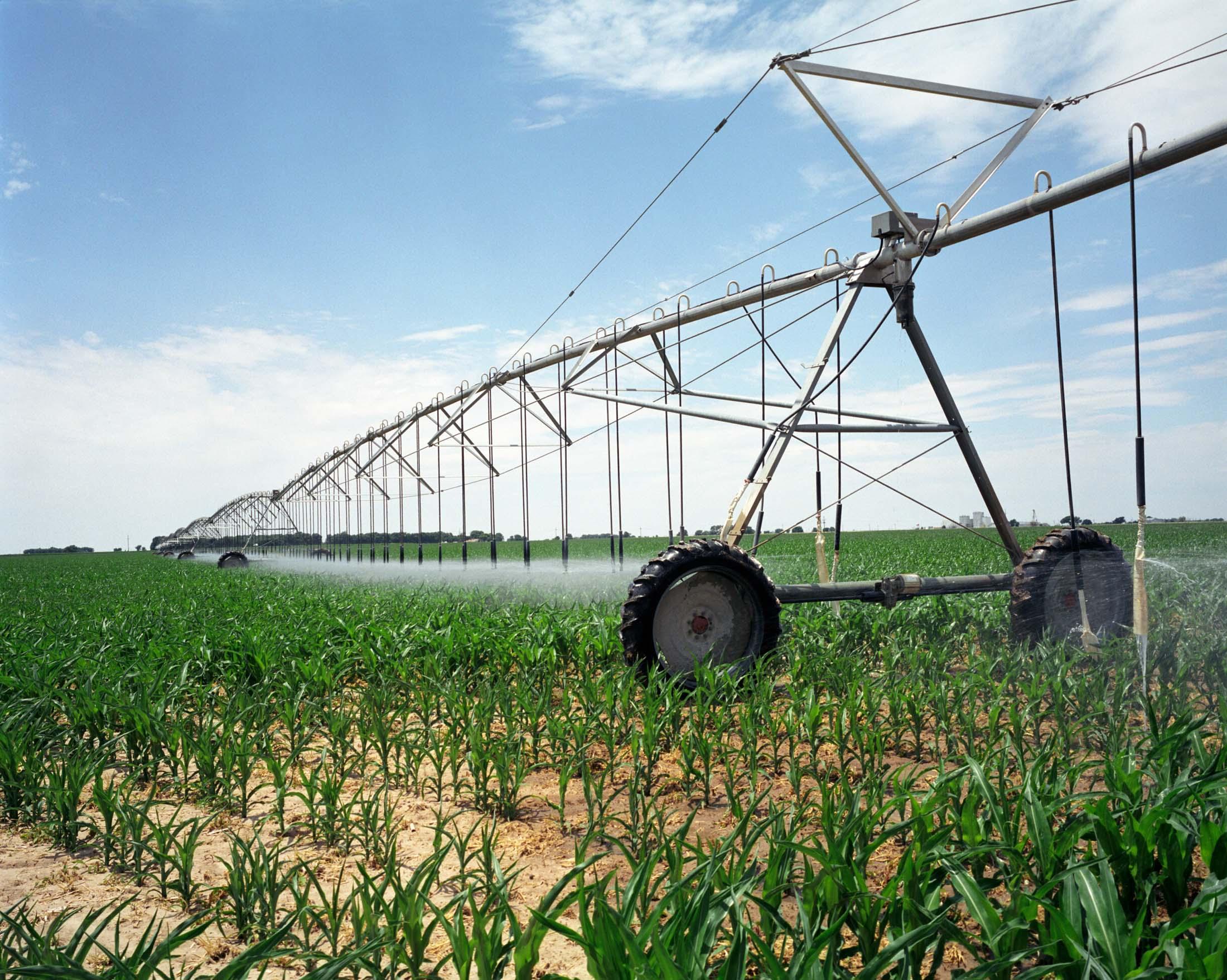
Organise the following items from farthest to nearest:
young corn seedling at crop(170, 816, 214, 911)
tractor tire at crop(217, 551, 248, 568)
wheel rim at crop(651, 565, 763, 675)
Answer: tractor tire at crop(217, 551, 248, 568) < wheel rim at crop(651, 565, 763, 675) < young corn seedling at crop(170, 816, 214, 911)

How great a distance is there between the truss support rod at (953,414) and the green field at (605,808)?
3.29 ft

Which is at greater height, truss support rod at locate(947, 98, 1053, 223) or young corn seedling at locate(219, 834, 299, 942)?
truss support rod at locate(947, 98, 1053, 223)

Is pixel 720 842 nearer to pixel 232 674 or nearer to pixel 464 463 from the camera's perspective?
pixel 232 674

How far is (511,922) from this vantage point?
2.18 meters

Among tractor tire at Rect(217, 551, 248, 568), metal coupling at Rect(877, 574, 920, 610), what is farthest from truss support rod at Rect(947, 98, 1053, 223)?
tractor tire at Rect(217, 551, 248, 568)

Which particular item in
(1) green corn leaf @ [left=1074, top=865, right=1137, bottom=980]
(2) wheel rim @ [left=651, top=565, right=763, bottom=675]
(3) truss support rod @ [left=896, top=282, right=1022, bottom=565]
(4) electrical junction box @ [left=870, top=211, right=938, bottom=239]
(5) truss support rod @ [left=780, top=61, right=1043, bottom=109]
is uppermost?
(5) truss support rod @ [left=780, top=61, right=1043, bottom=109]

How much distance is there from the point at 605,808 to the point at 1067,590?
5131mm

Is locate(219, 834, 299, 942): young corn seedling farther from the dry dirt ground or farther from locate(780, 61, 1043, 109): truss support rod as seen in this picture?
locate(780, 61, 1043, 109): truss support rod

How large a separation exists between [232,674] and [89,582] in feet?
63.1

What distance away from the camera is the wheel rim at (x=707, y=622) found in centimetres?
552

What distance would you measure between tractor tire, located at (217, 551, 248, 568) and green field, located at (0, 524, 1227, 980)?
29.8 meters

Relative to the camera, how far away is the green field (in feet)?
6.84

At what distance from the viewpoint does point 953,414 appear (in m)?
6.95

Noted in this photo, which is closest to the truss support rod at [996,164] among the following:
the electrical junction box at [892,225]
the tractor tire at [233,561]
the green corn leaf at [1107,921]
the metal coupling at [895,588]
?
the electrical junction box at [892,225]
